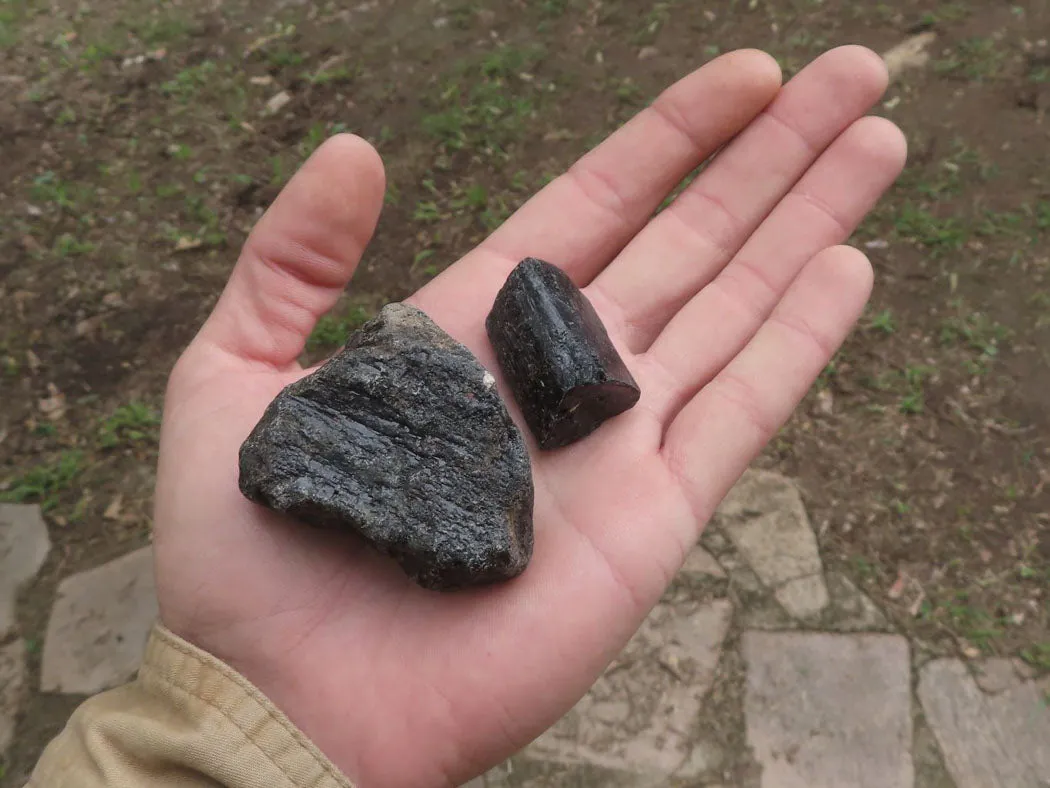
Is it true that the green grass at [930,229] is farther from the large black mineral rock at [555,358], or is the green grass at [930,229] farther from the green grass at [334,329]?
the green grass at [334,329]

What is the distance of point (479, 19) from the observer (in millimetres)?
4930

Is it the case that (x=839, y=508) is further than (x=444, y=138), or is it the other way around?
(x=444, y=138)

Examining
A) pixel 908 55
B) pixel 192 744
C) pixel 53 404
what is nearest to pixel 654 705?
pixel 192 744

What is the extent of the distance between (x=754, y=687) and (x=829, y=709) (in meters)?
0.26

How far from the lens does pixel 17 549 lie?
11.6 feet

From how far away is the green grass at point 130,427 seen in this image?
3.72 meters

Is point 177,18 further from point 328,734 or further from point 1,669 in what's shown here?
point 328,734

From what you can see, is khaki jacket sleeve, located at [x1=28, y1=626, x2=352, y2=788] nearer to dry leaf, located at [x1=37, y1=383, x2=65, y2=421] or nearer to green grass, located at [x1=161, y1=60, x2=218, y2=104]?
dry leaf, located at [x1=37, y1=383, x2=65, y2=421]

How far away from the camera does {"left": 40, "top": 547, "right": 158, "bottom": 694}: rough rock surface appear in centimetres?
328

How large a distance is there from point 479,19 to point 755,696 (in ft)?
12.3

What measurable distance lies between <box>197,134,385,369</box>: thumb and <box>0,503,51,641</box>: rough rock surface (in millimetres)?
1604

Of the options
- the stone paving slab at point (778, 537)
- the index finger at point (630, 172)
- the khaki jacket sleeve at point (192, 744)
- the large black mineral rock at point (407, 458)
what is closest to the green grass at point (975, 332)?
the stone paving slab at point (778, 537)

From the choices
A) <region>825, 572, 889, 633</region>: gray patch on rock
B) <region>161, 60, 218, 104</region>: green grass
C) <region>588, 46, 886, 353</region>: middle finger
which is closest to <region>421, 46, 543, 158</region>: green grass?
<region>161, 60, 218, 104</region>: green grass

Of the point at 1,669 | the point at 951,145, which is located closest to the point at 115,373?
the point at 1,669
